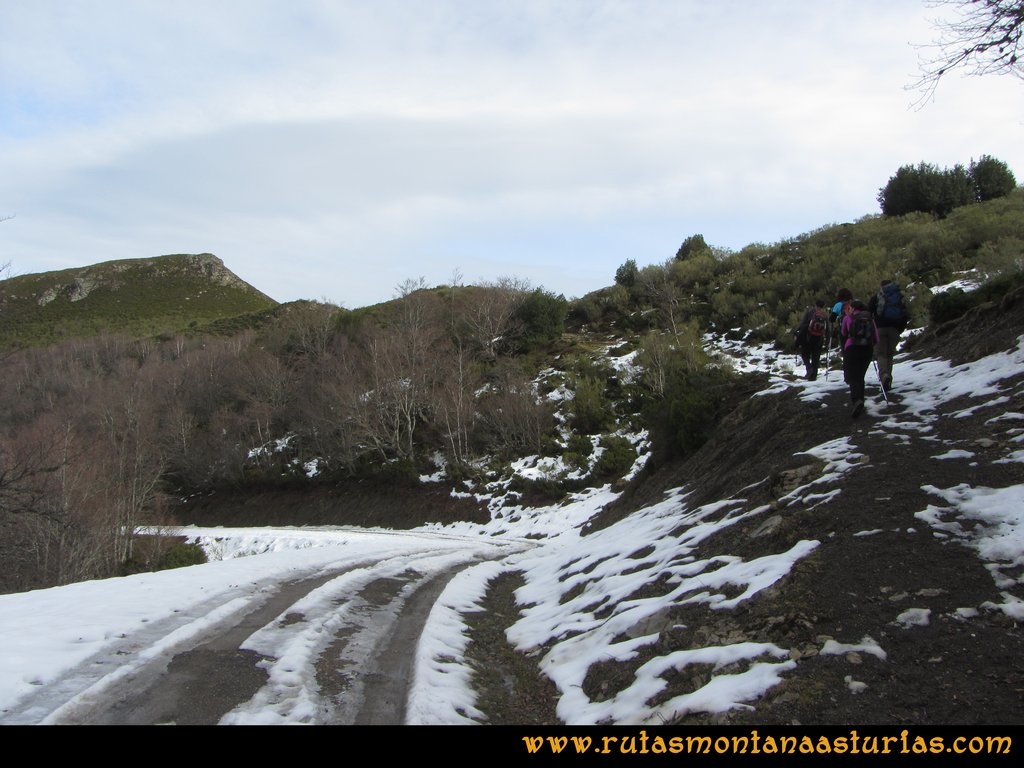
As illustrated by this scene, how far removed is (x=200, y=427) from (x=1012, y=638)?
48.4 m

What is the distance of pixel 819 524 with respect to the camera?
6.14 meters

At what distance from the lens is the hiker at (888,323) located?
967 cm

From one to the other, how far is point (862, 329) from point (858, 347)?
0.27 metres

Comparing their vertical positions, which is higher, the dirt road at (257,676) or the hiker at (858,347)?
the hiker at (858,347)

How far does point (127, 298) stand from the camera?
319 ft

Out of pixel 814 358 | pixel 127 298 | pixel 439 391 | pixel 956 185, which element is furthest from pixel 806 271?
pixel 127 298

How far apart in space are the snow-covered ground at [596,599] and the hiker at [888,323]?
56 centimetres

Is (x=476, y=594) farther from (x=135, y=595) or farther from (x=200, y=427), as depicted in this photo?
(x=200, y=427)

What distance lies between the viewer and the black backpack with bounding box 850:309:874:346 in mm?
9094

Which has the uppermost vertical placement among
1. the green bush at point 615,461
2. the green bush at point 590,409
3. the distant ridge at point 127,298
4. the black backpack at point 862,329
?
the distant ridge at point 127,298

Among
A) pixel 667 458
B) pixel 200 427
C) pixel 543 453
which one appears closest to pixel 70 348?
pixel 200 427
